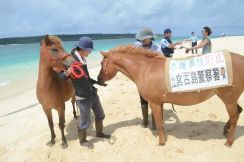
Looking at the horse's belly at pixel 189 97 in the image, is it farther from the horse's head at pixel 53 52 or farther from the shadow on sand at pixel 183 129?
the horse's head at pixel 53 52

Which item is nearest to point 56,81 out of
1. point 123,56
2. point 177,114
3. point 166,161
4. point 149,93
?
point 123,56

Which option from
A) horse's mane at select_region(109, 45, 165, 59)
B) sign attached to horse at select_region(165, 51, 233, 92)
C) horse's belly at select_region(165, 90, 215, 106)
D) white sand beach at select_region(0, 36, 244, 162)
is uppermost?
horse's mane at select_region(109, 45, 165, 59)

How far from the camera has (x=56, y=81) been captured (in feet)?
16.8

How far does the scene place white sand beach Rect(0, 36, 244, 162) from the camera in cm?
465

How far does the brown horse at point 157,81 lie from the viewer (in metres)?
4.53

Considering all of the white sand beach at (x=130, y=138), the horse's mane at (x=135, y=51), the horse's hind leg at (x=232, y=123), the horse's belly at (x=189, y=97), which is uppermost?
the horse's mane at (x=135, y=51)

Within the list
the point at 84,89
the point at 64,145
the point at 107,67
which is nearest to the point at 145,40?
the point at 107,67

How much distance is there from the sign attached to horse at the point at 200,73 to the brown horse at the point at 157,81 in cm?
11

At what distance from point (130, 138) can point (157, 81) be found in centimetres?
133

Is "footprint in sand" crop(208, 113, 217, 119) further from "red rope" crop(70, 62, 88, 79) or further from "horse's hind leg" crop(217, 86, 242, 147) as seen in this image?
"red rope" crop(70, 62, 88, 79)

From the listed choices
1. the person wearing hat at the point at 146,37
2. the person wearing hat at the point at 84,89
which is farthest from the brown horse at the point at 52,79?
the person wearing hat at the point at 146,37

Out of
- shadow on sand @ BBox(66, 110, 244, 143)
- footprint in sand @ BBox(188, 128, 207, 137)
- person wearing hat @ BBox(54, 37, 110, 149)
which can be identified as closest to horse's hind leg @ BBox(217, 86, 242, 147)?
shadow on sand @ BBox(66, 110, 244, 143)

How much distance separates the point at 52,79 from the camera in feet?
16.4

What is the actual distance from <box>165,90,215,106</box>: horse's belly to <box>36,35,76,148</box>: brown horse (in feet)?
5.72
